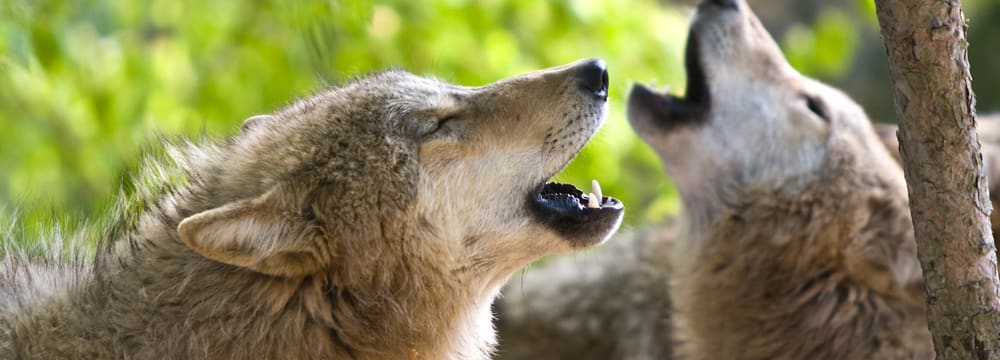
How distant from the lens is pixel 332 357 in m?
3.56

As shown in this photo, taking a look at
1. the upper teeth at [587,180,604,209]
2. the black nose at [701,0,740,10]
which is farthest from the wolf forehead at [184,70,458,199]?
the black nose at [701,0,740,10]

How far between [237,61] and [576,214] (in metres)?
3.93

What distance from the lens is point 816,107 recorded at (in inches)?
221

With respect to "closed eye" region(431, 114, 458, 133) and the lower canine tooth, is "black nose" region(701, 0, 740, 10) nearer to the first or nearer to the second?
the lower canine tooth

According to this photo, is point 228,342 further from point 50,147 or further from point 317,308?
point 50,147

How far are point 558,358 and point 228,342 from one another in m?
3.76

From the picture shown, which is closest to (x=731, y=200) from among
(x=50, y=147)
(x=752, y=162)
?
(x=752, y=162)

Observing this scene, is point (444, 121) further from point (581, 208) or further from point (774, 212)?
point (774, 212)

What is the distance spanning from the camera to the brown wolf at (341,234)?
3.46 meters

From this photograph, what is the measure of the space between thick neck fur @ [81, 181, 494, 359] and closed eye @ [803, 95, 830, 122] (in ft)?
8.09

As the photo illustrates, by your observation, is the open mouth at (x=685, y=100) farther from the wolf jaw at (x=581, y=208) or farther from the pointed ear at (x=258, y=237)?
the pointed ear at (x=258, y=237)

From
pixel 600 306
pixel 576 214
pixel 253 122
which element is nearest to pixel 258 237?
pixel 253 122

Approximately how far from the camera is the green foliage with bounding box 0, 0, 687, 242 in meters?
6.71

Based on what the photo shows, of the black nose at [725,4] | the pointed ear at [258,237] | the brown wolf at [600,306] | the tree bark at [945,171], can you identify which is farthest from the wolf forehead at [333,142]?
the brown wolf at [600,306]
